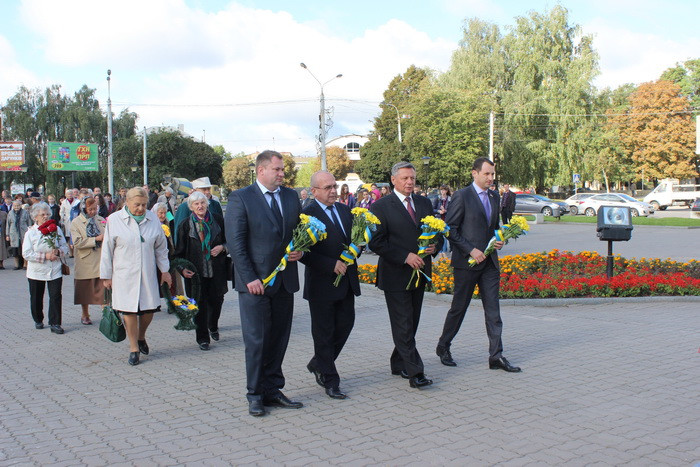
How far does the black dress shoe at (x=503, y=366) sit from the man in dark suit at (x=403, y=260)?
856 mm

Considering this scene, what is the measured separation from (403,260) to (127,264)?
301cm

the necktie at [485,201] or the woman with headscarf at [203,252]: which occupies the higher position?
the necktie at [485,201]

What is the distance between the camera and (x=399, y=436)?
15.7 ft

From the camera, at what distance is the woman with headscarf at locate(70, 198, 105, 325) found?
911 centimetres

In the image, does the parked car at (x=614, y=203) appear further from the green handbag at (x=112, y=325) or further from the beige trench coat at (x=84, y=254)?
the green handbag at (x=112, y=325)

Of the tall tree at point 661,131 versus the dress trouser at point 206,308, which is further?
the tall tree at point 661,131

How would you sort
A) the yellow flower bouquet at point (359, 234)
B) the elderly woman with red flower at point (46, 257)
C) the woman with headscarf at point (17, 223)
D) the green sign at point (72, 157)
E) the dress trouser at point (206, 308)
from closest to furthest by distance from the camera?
1. the yellow flower bouquet at point (359, 234)
2. the dress trouser at point (206, 308)
3. the elderly woman with red flower at point (46, 257)
4. the woman with headscarf at point (17, 223)
5. the green sign at point (72, 157)

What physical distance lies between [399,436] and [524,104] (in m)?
47.0

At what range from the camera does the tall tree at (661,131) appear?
183 ft

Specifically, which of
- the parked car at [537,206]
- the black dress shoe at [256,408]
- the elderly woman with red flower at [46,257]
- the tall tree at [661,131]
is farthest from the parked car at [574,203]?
the black dress shoe at [256,408]

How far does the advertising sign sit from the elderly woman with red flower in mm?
46249

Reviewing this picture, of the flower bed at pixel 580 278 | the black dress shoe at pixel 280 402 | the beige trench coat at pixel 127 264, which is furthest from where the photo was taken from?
the flower bed at pixel 580 278

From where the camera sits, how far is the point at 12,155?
50.5m

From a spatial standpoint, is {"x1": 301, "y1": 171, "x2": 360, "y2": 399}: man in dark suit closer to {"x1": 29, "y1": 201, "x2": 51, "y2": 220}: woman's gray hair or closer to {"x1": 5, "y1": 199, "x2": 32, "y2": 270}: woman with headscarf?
{"x1": 29, "y1": 201, "x2": 51, "y2": 220}: woman's gray hair
